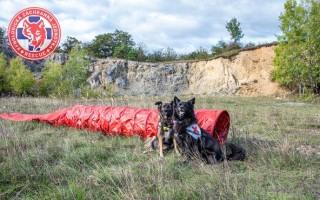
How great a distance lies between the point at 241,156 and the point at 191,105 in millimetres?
1380

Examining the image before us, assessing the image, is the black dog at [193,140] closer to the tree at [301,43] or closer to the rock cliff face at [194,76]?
the tree at [301,43]

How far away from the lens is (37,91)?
3422 centimetres

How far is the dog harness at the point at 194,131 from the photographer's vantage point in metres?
6.00

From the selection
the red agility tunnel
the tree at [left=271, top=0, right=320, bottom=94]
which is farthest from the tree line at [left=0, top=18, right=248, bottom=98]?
the tree at [left=271, top=0, right=320, bottom=94]

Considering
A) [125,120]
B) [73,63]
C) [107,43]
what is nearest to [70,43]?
[107,43]

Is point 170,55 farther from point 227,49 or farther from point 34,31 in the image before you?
point 34,31

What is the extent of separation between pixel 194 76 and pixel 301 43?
1351cm

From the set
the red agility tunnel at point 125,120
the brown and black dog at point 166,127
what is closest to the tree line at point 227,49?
the red agility tunnel at point 125,120

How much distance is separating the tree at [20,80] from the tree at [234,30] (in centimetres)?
2566

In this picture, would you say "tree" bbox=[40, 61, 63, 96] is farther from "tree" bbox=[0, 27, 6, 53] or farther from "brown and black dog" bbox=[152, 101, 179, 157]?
"brown and black dog" bbox=[152, 101, 179, 157]

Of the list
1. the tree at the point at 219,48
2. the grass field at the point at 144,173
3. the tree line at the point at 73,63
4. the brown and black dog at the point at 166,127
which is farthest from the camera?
the tree at the point at 219,48

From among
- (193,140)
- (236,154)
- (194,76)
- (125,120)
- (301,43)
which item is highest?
(301,43)

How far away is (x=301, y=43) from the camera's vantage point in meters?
25.7

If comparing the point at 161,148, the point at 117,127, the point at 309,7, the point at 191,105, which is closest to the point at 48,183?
the point at 161,148
